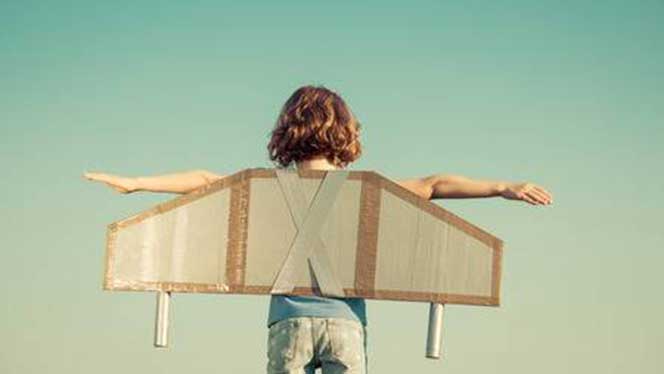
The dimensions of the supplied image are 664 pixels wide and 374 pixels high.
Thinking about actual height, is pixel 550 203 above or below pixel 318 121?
below

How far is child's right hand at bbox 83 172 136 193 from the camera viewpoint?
18.3 feet

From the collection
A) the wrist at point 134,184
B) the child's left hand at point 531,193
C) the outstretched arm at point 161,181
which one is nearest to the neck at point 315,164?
the outstretched arm at point 161,181

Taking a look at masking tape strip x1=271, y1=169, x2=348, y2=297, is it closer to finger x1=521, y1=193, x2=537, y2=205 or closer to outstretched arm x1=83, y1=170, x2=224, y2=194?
outstretched arm x1=83, y1=170, x2=224, y2=194

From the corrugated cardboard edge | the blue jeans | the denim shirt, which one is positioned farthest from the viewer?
the corrugated cardboard edge

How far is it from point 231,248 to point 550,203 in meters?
1.78

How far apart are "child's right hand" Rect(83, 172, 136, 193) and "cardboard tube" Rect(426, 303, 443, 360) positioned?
1.78 metres

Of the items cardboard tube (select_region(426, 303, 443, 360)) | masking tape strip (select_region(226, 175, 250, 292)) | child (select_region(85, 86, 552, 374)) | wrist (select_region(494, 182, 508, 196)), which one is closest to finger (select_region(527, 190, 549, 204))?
child (select_region(85, 86, 552, 374))

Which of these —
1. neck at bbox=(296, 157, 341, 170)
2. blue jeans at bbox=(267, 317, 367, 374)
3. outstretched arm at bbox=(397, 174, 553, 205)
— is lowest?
blue jeans at bbox=(267, 317, 367, 374)

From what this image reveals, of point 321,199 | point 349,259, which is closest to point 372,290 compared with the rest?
point 349,259

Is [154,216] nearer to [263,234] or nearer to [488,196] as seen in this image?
[263,234]

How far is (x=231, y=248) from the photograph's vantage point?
5695mm

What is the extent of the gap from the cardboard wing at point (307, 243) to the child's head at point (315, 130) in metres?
0.10

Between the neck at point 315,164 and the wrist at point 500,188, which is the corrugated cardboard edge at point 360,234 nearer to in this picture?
the neck at point 315,164

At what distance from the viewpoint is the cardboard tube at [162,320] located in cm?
571
